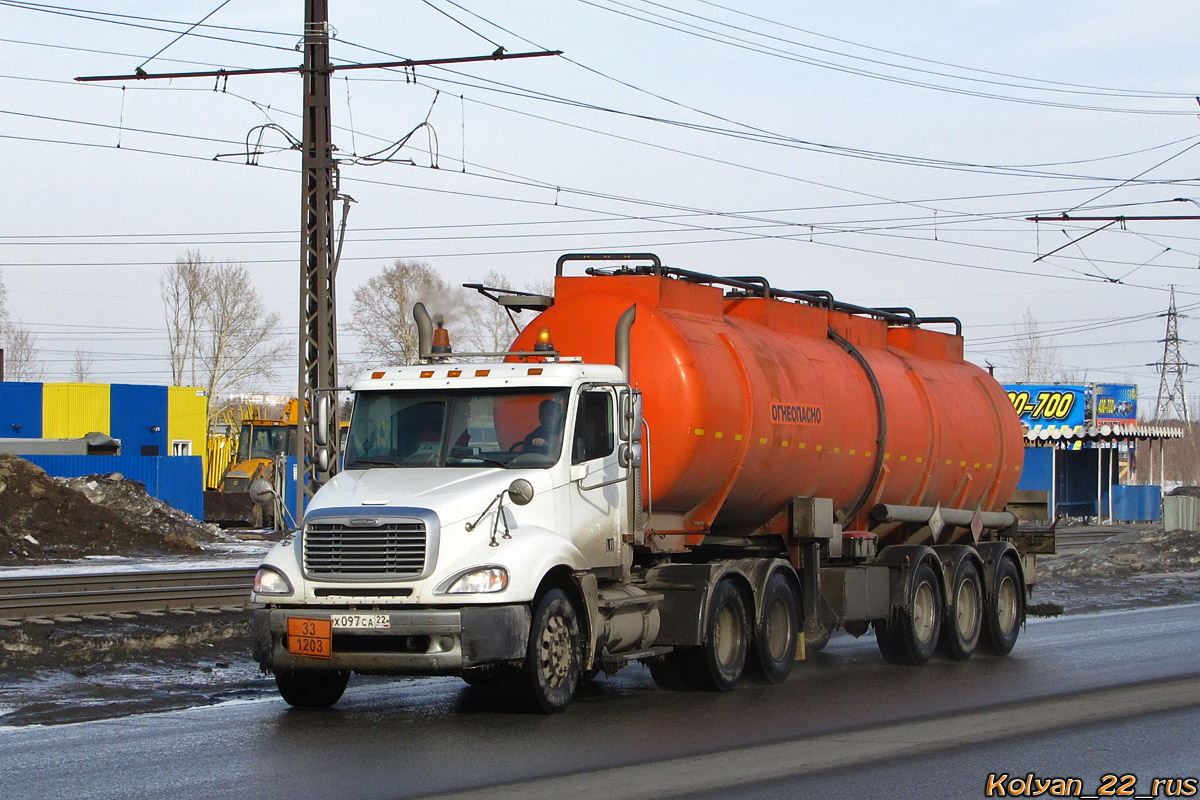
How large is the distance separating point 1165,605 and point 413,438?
16.5 meters

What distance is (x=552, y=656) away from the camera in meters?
11.4

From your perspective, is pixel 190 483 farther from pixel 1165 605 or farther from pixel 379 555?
pixel 379 555

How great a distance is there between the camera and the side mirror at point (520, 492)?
1116 cm

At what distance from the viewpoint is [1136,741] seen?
10141 mm

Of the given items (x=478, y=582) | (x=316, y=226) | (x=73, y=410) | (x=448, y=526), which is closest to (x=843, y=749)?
(x=478, y=582)

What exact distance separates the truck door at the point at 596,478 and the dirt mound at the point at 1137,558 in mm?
20893

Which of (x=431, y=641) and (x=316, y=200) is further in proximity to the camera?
(x=316, y=200)

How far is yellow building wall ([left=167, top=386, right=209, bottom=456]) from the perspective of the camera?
58.2 m

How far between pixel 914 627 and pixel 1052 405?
45.8 m

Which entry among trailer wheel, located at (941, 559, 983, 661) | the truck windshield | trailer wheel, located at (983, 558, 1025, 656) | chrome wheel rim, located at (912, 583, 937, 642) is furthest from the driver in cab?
trailer wheel, located at (983, 558, 1025, 656)

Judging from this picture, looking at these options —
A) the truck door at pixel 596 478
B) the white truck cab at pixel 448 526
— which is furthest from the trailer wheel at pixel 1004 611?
the truck door at pixel 596 478

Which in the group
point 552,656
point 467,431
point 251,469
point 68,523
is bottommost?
point 68,523

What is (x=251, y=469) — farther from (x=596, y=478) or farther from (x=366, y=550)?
(x=366, y=550)

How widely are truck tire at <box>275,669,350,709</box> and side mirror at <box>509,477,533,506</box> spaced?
1.97 m
